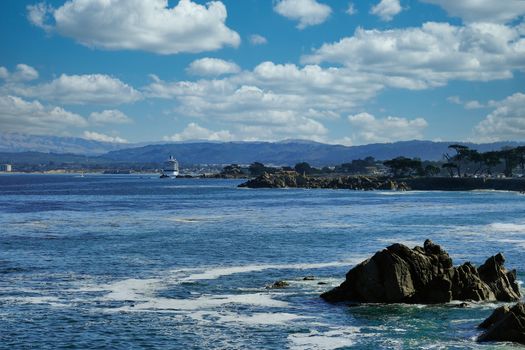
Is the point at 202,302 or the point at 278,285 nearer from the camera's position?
the point at 202,302

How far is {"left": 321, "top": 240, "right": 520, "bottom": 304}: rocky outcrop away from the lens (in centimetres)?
4356

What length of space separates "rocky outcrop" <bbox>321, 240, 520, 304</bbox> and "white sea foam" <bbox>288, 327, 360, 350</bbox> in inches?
286

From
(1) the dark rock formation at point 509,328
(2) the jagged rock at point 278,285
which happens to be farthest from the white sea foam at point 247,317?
(1) the dark rock formation at point 509,328

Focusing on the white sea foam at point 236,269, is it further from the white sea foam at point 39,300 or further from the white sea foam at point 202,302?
the white sea foam at point 39,300

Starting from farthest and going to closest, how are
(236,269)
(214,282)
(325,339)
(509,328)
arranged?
(236,269) < (214,282) < (325,339) < (509,328)

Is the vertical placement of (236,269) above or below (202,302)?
above

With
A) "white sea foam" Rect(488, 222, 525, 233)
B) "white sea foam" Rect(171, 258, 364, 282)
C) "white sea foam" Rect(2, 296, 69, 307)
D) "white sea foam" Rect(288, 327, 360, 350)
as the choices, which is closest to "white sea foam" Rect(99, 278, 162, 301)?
"white sea foam" Rect(171, 258, 364, 282)

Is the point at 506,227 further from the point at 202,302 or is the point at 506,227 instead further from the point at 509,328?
the point at 509,328

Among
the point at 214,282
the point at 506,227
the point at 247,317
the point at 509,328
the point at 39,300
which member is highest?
the point at 506,227

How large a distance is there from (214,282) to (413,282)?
1595 cm

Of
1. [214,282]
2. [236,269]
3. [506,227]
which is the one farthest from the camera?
[506,227]

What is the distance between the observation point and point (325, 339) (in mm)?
34844

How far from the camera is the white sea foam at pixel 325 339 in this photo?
110 ft

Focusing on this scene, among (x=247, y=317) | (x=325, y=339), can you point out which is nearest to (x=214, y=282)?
(x=247, y=317)
